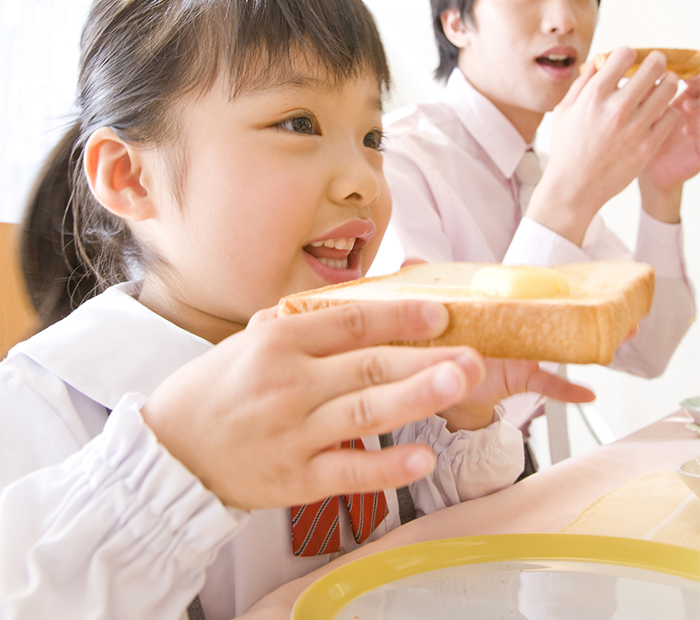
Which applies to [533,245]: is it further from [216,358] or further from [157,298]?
[216,358]

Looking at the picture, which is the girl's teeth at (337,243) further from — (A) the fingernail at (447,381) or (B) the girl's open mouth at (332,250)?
(A) the fingernail at (447,381)

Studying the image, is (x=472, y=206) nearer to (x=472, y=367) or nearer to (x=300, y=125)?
(x=300, y=125)

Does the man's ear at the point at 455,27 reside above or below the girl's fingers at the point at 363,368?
above

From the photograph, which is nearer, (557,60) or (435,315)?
(435,315)

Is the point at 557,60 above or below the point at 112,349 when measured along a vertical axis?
above

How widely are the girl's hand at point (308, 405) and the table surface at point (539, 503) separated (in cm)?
15

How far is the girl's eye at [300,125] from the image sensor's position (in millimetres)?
792

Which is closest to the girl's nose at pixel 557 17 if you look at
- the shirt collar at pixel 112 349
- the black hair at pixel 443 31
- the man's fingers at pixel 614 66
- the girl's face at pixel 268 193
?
the black hair at pixel 443 31

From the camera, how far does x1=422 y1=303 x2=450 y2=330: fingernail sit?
449 mm

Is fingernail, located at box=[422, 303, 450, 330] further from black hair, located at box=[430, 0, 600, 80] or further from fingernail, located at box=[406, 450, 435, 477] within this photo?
black hair, located at box=[430, 0, 600, 80]

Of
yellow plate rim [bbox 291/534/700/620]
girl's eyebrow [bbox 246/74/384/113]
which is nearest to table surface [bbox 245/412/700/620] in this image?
yellow plate rim [bbox 291/534/700/620]

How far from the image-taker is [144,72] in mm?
844

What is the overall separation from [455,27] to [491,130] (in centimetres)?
31

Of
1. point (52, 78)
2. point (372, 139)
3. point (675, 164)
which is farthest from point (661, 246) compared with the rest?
point (52, 78)
